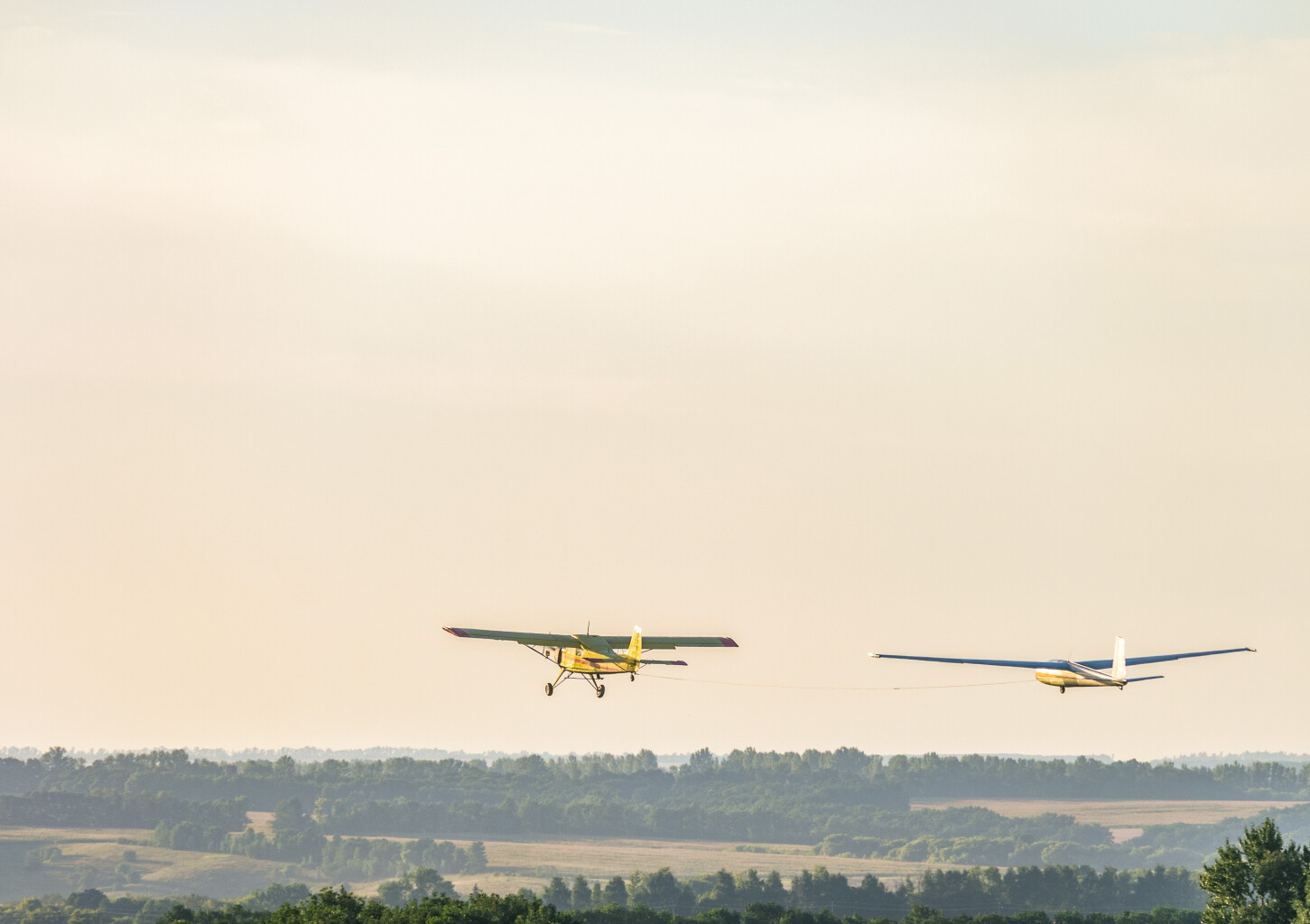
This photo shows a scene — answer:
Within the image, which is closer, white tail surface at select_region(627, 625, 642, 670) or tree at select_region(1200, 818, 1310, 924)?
white tail surface at select_region(627, 625, 642, 670)

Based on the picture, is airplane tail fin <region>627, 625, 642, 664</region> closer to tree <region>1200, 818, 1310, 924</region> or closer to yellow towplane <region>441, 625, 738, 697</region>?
yellow towplane <region>441, 625, 738, 697</region>

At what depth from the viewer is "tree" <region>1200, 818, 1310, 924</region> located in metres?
156

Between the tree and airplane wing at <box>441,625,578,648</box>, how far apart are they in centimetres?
7869

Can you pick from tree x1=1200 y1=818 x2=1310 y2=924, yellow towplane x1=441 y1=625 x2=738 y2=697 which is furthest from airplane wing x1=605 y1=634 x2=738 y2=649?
tree x1=1200 y1=818 x2=1310 y2=924

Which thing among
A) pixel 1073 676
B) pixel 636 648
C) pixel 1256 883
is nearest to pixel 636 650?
pixel 636 648

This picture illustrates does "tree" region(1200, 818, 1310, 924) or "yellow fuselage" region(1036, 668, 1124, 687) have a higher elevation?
"yellow fuselage" region(1036, 668, 1124, 687)

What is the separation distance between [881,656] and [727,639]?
1244 inches

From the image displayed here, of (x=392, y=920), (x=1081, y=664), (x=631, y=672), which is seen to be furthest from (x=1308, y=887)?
(x=392, y=920)

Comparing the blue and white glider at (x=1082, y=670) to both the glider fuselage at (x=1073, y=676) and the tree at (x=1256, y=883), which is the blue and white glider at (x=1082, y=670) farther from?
the tree at (x=1256, y=883)

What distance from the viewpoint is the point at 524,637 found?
122 metres

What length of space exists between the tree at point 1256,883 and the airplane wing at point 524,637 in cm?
7869

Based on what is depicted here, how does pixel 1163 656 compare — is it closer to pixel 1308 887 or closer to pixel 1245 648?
pixel 1245 648

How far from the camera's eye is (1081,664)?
10025cm

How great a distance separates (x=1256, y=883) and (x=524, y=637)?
88913 millimetres
